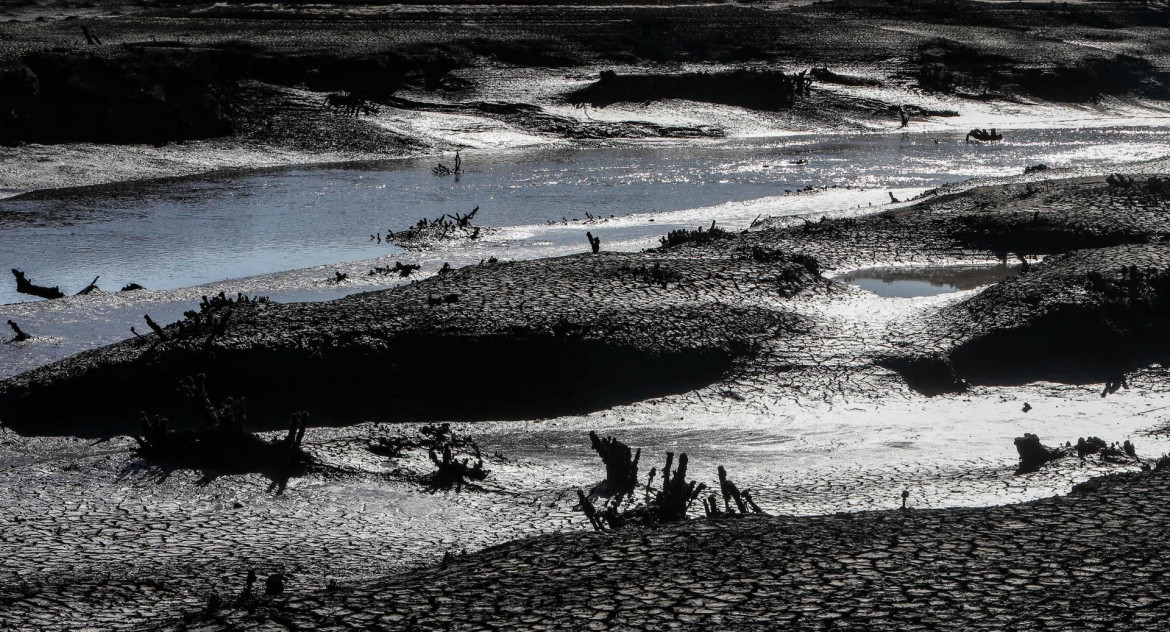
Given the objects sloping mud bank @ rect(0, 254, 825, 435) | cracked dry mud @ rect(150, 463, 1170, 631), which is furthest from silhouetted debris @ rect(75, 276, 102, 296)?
cracked dry mud @ rect(150, 463, 1170, 631)

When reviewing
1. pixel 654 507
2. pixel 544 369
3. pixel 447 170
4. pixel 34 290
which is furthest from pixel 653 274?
pixel 447 170

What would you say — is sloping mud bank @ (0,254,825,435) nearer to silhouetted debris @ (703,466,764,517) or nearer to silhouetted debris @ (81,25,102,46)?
silhouetted debris @ (703,466,764,517)

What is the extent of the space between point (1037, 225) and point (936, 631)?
9728 mm

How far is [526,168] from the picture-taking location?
2039 centimetres

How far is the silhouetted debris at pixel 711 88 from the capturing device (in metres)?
25.1

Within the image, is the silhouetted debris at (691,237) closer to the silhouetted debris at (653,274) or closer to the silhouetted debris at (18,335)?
the silhouetted debris at (653,274)

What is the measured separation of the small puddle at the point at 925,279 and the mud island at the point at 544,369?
0.05m

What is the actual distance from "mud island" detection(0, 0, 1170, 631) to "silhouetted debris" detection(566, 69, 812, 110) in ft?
6.75

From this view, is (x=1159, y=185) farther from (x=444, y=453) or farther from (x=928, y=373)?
(x=444, y=453)

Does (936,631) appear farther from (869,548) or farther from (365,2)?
(365,2)

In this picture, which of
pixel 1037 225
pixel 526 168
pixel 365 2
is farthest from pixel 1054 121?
pixel 365 2

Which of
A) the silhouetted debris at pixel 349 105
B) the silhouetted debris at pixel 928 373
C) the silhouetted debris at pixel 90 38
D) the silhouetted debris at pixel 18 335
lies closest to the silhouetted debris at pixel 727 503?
the silhouetted debris at pixel 928 373

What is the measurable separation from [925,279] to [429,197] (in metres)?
7.98

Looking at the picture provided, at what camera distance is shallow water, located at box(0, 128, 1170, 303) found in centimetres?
1427
